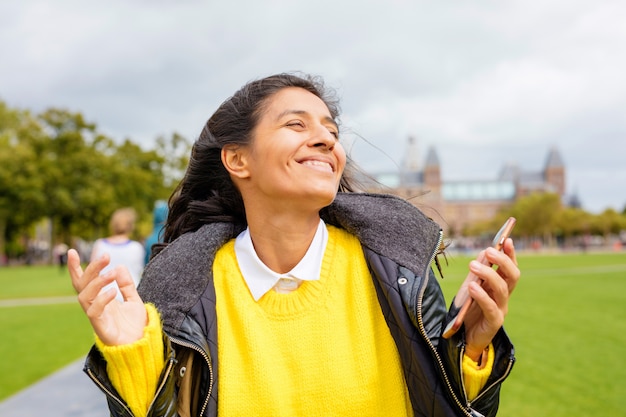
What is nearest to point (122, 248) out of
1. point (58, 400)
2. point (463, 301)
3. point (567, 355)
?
point (58, 400)

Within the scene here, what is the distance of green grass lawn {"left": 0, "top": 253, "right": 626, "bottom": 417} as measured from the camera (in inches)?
193

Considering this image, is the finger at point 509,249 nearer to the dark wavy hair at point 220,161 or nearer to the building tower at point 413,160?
the dark wavy hair at point 220,161

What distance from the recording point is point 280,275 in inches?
81.5

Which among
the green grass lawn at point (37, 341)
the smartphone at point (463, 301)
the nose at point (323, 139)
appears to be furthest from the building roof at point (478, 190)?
the smartphone at point (463, 301)

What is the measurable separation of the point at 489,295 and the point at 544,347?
613 cm

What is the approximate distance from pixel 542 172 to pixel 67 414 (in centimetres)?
12231

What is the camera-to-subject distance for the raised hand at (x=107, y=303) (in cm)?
159

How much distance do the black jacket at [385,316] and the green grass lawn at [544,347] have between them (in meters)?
0.39

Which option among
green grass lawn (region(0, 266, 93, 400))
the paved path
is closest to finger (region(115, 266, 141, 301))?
the paved path

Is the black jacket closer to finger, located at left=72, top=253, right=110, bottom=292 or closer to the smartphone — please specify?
the smartphone

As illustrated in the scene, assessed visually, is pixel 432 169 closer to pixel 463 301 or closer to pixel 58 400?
pixel 58 400

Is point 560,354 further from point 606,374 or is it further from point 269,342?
point 269,342

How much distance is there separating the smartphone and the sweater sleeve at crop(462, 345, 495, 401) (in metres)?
0.10

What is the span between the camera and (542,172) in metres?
116
